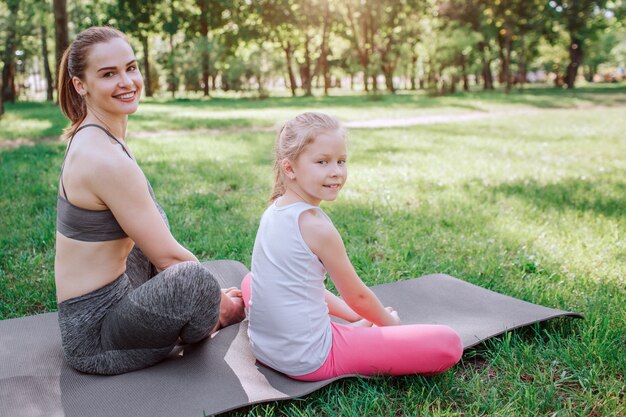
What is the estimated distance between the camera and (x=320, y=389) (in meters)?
2.46

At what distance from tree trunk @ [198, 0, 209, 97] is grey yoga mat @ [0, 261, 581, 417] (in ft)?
96.4

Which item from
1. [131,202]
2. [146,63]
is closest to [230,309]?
[131,202]

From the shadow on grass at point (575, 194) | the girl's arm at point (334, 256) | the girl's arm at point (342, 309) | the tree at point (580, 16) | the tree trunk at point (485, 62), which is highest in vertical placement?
the tree at point (580, 16)

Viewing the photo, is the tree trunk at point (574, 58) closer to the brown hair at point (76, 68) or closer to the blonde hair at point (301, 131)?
the blonde hair at point (301, 131)

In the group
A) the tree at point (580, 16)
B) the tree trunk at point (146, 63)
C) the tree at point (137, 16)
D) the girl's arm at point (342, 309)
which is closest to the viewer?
the girl's arm at point (342, 309)

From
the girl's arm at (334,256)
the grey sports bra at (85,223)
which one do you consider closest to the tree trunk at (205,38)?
the grey sports bra at (85,223)

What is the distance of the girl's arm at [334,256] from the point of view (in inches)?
91.1

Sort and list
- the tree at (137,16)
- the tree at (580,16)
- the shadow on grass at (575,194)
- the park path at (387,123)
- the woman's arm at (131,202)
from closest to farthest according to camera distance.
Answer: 1. the woman's arm at (131,202)
2. the shadow on grass at (575,194)
3. the park path at (387,123)
4. the tree at (137,16)
5. the tree at (580,16)

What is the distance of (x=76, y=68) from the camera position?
95.2 inches

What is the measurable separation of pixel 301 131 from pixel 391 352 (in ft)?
3.56

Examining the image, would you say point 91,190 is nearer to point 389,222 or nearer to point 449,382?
point 449,382

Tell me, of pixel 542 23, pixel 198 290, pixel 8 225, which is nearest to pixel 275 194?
pixel 198 290

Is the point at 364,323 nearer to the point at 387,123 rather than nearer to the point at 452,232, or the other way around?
the point at 452,232

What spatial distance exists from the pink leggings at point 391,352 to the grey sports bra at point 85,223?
108 centimetres
